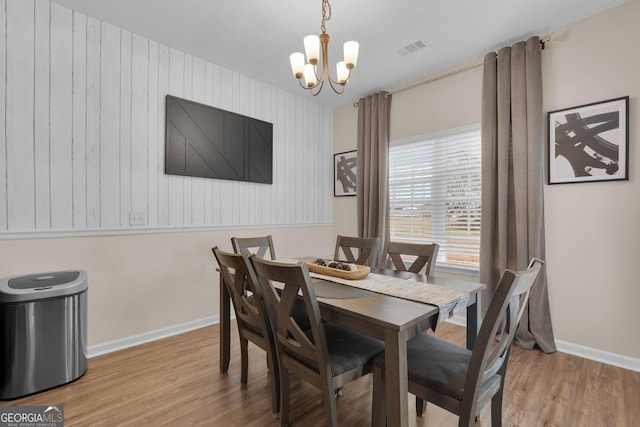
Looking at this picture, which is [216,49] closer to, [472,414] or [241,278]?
[241,278]

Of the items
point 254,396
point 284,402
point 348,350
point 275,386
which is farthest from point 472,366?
point 254,396

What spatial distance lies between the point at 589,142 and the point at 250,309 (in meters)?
2.86

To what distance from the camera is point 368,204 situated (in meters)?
3.85

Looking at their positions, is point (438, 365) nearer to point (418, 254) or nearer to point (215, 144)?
point (418, 254)

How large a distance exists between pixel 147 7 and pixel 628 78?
145 inches

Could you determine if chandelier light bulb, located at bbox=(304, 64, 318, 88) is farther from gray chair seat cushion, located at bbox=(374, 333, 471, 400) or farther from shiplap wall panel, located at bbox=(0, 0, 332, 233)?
gray chair seat cushion, located at bbox=(374, 333, 471, 400)

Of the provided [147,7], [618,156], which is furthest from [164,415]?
[618,156]

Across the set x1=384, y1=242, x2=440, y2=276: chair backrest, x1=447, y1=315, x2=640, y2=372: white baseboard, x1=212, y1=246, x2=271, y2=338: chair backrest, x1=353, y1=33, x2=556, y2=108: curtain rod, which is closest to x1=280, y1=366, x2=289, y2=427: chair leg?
x1=212, y1=246, x2=271, y2=338: chair backrest

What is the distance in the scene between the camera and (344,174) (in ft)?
14.1

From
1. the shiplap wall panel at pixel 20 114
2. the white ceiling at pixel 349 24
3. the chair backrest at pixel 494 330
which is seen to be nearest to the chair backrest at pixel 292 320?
the chair backrest at pixel 494 330

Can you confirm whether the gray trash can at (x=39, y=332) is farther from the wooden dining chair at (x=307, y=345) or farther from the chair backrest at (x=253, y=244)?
the wooden dining chair at (x=307, y=345)

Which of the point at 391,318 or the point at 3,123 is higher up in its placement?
the point at 3,123

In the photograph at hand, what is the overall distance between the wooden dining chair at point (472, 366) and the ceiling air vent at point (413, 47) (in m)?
2.26

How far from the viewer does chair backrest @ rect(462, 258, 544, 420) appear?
1.11 m
